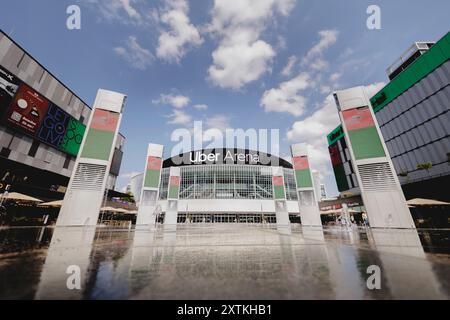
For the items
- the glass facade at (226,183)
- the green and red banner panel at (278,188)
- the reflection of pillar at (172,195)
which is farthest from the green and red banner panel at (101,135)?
the glass facade at (226,183)

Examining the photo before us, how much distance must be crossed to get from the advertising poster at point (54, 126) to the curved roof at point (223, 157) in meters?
42.1

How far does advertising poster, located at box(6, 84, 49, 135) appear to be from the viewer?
26016 millimetres

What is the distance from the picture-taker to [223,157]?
2950 inches

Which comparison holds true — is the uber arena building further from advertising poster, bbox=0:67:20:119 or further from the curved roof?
advertising poster, bbox=0:67:20:119

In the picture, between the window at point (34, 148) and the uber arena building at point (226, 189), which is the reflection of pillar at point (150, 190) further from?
the uber arena building at point (226, 189)

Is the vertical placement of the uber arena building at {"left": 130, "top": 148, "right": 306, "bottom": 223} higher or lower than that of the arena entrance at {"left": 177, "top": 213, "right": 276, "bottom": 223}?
higher

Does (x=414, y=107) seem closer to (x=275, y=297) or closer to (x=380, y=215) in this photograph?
(x=380, y=215)

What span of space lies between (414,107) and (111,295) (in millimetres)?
50273

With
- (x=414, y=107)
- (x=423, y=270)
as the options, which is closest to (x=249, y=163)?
(x=414, y=107)

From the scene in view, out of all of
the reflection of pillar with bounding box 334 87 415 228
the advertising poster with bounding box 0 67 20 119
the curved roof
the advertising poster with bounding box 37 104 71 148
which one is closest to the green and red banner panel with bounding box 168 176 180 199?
the advertising poster with bounding box 37 104 71 148

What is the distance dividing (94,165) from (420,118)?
1935 inches

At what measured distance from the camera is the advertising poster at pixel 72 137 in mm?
35469

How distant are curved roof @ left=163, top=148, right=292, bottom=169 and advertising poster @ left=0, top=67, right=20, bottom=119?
50.7 metres

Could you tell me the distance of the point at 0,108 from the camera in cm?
2455
